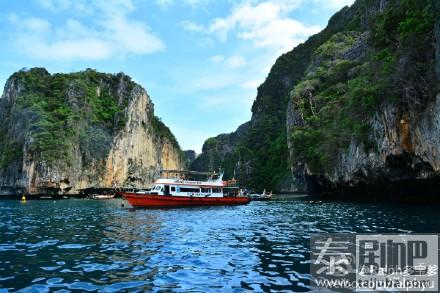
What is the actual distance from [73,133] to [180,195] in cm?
5967

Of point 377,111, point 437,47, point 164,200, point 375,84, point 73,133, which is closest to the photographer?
point 437,47

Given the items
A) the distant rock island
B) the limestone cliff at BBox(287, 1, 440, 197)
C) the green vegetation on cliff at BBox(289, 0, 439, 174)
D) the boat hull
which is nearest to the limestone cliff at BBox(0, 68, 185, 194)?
the distant rock island

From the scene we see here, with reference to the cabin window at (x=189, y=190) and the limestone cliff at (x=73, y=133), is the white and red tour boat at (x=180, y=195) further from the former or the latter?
the limestone cliff at (x=73, y=133)

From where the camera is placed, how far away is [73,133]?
94250 mm

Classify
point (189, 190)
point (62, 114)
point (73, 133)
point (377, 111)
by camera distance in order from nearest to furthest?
point (377, 111) → point (189, 190) → point (73, 133) → point (62, 114)

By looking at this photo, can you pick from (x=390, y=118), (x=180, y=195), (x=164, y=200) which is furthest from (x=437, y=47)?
(x=164, y=200)

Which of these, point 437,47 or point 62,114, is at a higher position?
point 62,114

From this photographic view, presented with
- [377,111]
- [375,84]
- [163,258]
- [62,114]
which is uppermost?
[62,114]

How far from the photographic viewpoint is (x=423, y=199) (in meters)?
42.3

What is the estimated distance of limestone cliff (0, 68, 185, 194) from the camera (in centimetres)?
8594

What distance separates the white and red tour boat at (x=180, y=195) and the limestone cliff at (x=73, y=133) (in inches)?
1953

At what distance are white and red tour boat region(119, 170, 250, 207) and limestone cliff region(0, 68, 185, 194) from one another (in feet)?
163

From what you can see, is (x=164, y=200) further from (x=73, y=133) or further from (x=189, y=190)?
(x=73, y=133)

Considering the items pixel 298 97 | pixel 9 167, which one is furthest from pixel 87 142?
pixel 298 97
